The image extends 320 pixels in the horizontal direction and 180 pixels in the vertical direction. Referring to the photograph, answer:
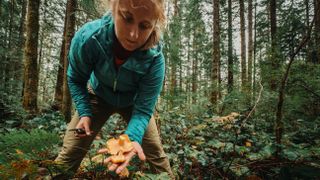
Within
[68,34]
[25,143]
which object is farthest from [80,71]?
[68,34]

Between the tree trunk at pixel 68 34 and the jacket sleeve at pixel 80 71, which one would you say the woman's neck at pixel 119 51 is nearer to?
the jacket sleeve at pixel 80 71

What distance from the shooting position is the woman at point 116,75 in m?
2.11

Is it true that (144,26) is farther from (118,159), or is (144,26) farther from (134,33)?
(118,159)

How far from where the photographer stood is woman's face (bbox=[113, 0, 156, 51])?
69.0 inches

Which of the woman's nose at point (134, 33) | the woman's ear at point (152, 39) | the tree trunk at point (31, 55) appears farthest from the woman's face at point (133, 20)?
the tree trunk at point (31, 55)

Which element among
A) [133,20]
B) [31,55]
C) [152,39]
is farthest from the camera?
[31,55]

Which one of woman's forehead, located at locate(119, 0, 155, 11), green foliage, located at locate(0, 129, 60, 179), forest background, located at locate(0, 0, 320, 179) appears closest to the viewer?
green foliage, located at locate(0, 129, 60, 179)

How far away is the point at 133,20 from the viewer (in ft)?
5.93

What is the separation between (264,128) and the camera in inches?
233

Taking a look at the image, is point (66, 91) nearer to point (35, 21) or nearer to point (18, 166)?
point (35, 21)

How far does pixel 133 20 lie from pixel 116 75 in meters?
0.71

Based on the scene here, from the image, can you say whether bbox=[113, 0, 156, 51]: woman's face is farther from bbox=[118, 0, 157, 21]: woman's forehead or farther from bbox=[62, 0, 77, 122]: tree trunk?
bbox=[62, 0, 77, 122]: tree trunk

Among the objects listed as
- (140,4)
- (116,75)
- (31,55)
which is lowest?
(116,75)

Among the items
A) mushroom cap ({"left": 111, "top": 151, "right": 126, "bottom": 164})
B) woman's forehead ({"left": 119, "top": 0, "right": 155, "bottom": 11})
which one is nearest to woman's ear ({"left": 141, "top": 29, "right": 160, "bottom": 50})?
woman's forehead ({"left": 119, "top": 0, "right": 155, "bottom": 11})
